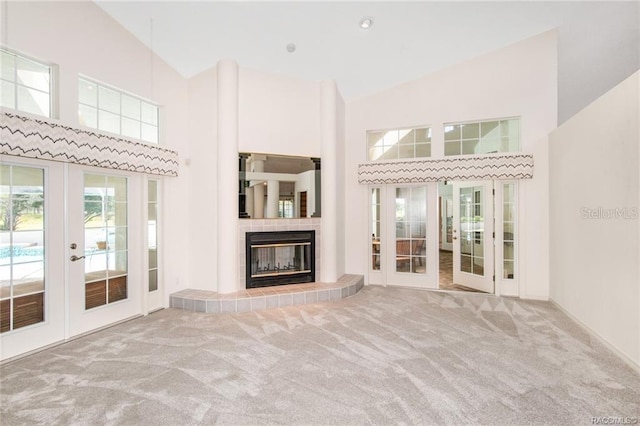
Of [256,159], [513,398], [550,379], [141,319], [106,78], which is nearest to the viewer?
[513,398]

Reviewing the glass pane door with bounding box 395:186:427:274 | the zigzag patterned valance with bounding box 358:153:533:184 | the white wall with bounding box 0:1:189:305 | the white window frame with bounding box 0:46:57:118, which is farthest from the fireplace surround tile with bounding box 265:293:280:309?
the white window frame with bounding box 0:46:57:118

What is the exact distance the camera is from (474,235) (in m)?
4.93

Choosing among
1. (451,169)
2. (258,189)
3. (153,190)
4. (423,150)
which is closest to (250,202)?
(258,189)

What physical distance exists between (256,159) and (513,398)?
3.91 m

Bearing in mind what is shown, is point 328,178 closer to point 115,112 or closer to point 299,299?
point 299,299

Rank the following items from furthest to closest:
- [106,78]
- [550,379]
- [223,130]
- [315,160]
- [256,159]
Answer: [315,160], [256,159], [223,130], [106,78], [550,379]

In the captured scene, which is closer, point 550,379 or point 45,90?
point 550,379

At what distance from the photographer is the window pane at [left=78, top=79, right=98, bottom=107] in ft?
10.7

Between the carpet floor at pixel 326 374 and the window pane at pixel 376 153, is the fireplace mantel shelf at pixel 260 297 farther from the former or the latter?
the window pane at pixel 376 153

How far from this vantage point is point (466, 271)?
16.8ft

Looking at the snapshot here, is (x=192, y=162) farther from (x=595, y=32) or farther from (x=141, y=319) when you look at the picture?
(x=595, y=32)

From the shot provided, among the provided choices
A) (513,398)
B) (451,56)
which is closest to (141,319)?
(513,398)
